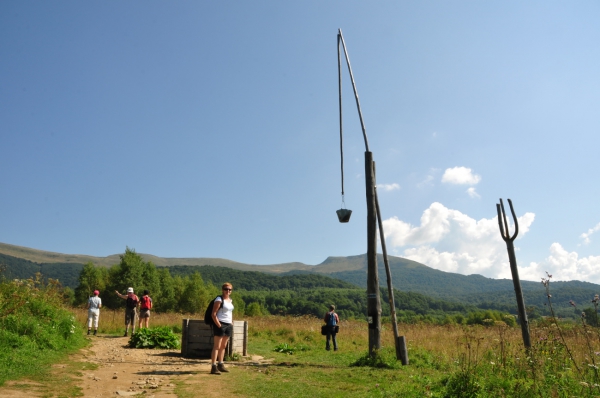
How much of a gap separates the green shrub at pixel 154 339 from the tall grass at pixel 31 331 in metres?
1.45

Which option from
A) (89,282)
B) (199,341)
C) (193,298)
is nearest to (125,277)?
(89,282)

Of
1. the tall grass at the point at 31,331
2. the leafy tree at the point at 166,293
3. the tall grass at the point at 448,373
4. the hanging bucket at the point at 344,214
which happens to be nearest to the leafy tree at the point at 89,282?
the leafy tree at the point at 166,293

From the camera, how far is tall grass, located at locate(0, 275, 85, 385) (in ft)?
24.5

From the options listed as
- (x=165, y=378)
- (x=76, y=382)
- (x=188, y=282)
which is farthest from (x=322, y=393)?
(x=188, y=282)

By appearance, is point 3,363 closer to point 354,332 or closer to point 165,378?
point 165,378

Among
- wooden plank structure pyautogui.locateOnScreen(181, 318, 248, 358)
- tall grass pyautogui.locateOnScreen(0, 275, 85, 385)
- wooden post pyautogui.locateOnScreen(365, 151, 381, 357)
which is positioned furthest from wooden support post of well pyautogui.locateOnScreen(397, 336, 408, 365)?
tall grass pyautogui.locateOnScreen(0, 275, 85, 385)

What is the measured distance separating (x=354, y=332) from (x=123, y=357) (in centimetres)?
1176

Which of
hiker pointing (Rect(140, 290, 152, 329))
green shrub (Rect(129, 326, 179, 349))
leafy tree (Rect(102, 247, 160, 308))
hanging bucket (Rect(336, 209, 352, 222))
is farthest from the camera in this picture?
leafy tree (Rect(102, 247, 160, 308))

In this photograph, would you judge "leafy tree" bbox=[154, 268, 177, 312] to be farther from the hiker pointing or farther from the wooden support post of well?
the wooden support post of well

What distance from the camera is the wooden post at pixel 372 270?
10883mm

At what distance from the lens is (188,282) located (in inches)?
3612

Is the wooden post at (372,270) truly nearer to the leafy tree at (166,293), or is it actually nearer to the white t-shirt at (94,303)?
the white t-shirt at (94,303)

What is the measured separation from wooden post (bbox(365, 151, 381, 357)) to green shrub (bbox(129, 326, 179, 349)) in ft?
20.0

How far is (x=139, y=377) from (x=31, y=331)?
3517 mm
